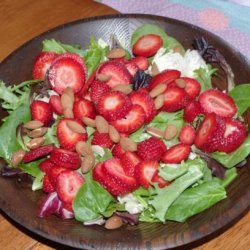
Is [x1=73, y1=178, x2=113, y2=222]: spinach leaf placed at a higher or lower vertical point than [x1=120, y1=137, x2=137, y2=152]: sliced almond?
lower

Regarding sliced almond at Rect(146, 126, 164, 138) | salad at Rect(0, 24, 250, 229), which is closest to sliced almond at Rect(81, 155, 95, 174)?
salad at Rect(0, 24, 250, 229)

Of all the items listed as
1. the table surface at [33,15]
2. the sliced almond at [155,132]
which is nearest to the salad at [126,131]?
the sliced almond at [155,132]

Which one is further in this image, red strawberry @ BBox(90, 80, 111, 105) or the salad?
red strawberry @ BBox(90, 80, 111, 105)

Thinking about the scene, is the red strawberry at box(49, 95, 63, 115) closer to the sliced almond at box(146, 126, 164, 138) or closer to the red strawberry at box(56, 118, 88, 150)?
the red strawberry at box(56, 118, 88, 150)

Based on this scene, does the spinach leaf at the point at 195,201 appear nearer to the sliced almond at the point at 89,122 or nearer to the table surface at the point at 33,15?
the sliced almond at the point at 89,122

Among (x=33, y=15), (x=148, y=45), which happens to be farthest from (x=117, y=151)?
(x=33, y=15)

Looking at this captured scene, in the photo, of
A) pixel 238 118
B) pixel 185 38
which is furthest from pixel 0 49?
pixel 238 118

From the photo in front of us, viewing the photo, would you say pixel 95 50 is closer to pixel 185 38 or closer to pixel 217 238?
pixel 185 38
